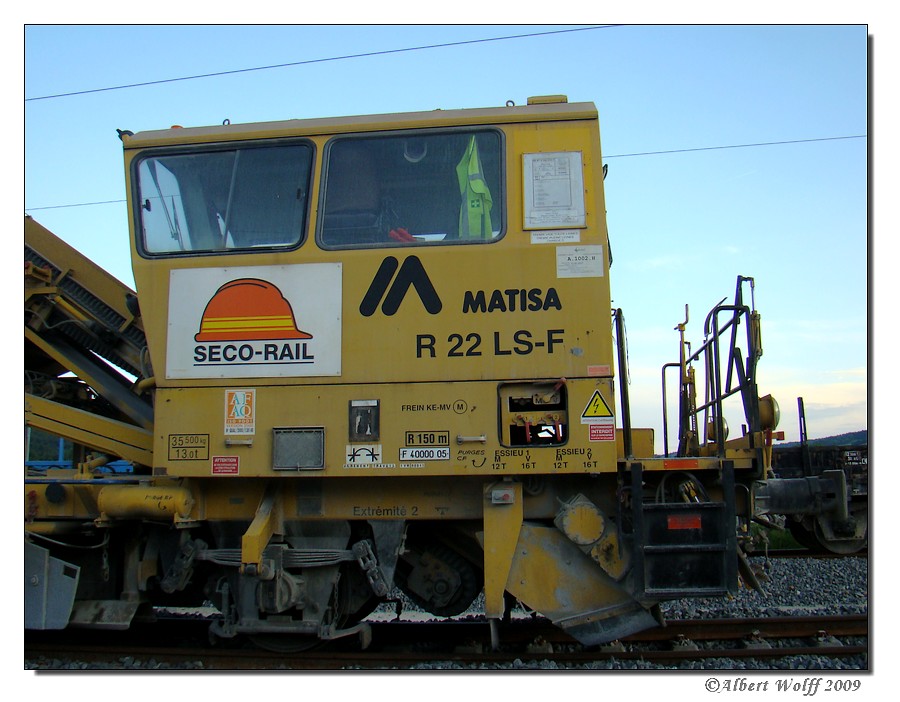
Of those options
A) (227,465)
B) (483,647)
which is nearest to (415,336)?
(227,465)

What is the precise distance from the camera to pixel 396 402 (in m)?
4.54

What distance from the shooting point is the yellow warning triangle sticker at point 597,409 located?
173 inches

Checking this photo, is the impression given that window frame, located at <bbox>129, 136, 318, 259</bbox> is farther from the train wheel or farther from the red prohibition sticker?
the train wheel

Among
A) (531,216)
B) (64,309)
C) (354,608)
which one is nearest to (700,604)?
(354,608)

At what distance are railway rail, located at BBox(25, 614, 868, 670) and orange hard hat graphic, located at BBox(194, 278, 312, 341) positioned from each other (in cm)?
230

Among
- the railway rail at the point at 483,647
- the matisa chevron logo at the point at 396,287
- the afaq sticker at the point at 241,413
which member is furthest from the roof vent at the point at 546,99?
the railway rail at the point at 483,647

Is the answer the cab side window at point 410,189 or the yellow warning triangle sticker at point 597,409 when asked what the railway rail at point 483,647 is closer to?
the yellow warning triangle sticker at point 597,409

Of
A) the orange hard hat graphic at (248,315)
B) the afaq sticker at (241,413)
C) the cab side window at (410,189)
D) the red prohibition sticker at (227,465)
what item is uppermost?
the cab side window at (410,189)

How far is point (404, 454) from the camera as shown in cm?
450

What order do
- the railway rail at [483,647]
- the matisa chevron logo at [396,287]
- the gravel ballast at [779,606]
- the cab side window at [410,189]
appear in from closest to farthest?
the matisa chevron logo at [396,287] → the cab side window at [410,189] → the gravel ballast at [779,606] → the railway rail at [483,647]

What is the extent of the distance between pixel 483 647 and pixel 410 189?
3444mm

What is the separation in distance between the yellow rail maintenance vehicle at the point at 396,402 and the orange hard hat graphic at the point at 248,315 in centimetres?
1

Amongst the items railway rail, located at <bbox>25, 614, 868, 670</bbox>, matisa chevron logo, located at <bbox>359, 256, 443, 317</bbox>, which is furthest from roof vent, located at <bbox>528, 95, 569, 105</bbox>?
railway rail, located at <bbox>25, 614, 868, 670</bbox>

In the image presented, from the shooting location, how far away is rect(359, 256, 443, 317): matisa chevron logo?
459 centimetres
